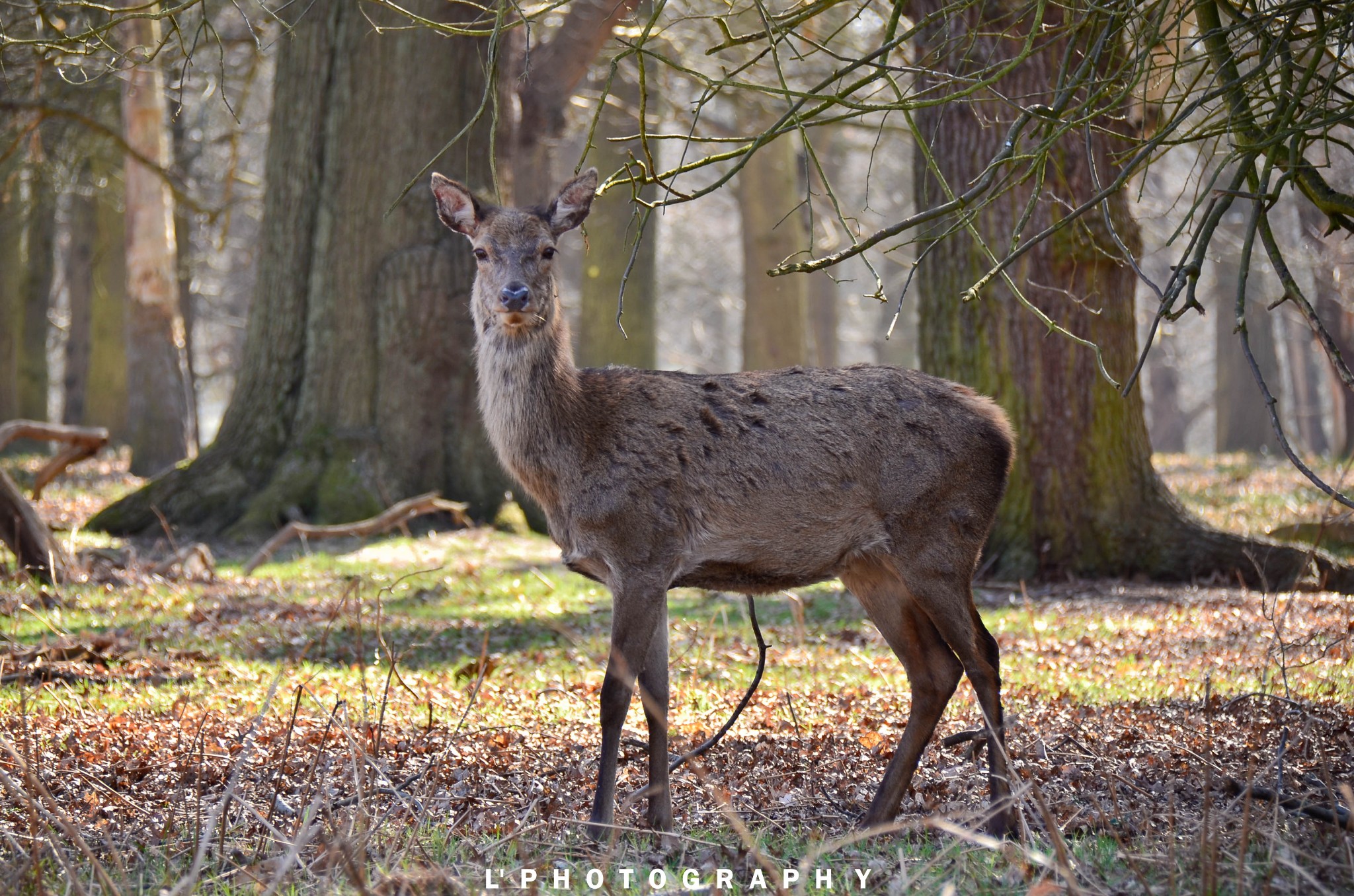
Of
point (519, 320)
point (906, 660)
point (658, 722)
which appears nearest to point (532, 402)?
point (519, 320)

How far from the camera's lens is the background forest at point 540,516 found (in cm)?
427

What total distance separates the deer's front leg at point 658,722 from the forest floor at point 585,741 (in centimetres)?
11

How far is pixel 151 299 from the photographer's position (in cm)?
1616

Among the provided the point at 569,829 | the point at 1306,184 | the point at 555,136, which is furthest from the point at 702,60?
the point at 569,829

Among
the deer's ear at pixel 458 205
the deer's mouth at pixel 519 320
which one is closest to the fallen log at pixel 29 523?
the deer's ear at pixel 458 205

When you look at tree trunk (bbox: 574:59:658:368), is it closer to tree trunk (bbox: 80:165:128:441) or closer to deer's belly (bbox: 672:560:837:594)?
tree trunk (bbox: 80:165:128:441)

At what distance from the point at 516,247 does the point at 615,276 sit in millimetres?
14423

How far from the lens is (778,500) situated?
17.1 ft

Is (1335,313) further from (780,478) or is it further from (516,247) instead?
(516,247)

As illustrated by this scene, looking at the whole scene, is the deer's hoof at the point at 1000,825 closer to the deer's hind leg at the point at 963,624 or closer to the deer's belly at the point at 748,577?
the deer's hind leg at the point at 963,624

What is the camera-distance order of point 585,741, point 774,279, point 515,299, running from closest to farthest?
point 515,299, point 585,741, point 774,279

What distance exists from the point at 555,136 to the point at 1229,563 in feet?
27.2

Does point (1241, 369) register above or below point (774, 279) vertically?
below

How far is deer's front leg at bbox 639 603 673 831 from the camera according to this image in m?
4.71
